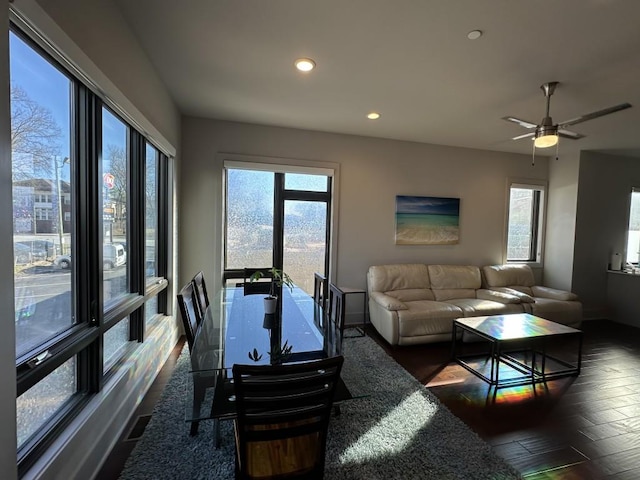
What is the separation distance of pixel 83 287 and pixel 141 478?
43.9 inches

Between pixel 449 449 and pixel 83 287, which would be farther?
pixel 449 449

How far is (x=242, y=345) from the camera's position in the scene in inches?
81.0

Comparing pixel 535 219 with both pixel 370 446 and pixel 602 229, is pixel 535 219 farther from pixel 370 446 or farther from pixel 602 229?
pixel 370 446

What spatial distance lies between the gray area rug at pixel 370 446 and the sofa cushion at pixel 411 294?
5.60 ft

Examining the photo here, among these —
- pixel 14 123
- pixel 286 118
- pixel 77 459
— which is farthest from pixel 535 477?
pixel 286 118

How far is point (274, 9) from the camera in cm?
186

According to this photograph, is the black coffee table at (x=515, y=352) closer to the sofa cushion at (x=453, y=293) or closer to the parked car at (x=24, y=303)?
the sofa cushion at (x=453, y=293)

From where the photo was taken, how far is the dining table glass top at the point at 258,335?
6.20 feet

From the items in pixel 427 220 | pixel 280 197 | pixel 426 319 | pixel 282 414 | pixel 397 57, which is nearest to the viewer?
pixel 282 414

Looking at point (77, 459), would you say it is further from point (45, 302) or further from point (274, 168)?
point (274, 168)

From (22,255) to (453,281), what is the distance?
4.68 m

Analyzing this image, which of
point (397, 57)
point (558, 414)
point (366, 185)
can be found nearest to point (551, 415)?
point (558, 414)

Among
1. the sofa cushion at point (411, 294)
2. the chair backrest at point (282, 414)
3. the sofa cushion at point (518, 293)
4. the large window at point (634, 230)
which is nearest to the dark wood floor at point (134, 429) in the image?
the chair backrest at point (282, 414)

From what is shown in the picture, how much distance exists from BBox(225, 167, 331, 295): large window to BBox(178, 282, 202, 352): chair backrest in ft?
5.96
